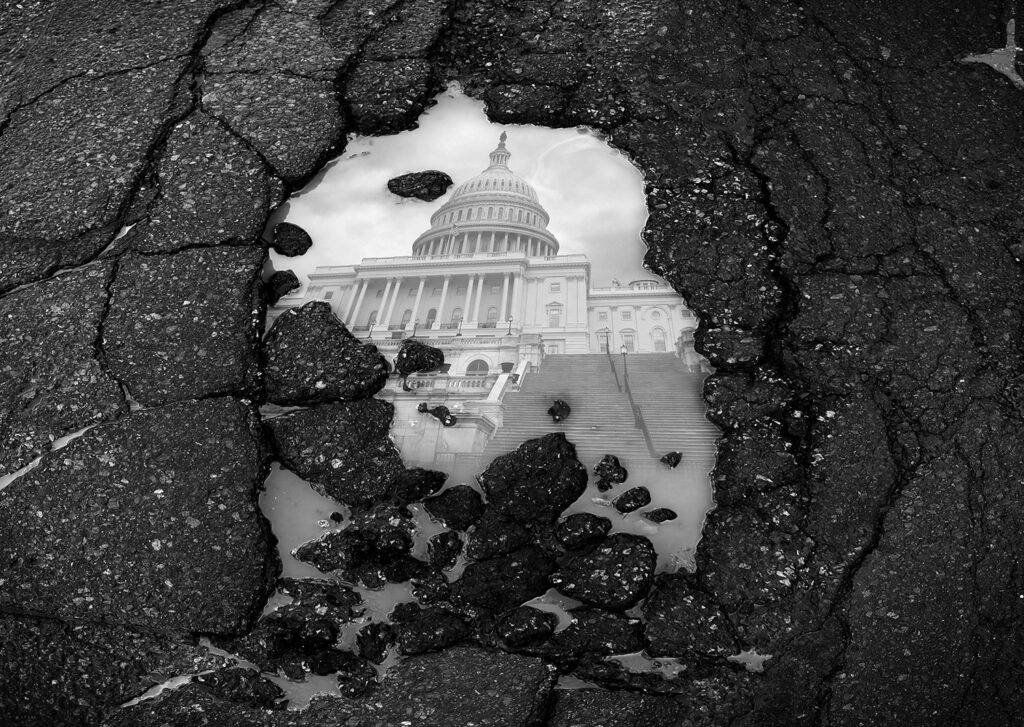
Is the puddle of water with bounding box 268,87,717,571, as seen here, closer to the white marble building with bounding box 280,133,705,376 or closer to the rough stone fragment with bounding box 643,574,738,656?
the white marble building with bounding box 280,133,705,376

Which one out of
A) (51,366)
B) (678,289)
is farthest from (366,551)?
(678,289)

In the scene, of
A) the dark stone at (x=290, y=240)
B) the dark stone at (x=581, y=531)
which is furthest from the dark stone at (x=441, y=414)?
the dark stone at (x=290, y=240)

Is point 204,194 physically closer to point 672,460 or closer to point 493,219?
point 493,219

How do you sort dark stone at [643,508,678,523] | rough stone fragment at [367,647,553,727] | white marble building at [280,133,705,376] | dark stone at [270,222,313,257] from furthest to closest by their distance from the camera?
dark stone at [270,222,313,257], white marble building at [280,133,705,376], dark stone at [643,508,678,523], rough stone fragment at [367,647,553,727]

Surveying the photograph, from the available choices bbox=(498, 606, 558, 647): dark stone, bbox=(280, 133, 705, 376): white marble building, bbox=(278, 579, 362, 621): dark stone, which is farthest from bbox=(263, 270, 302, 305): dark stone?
bbox=(498, 606, 558, 647): dark stone

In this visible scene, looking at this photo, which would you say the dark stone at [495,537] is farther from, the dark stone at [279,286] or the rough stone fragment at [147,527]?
the dark stone at [279,286]

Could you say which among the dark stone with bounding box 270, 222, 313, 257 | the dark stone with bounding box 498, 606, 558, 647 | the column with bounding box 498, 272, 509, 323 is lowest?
the dark stone with bounding box 498, 606, 558, 647

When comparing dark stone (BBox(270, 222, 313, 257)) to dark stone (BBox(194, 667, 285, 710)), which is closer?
dark stone (BBox(194, 667, 285, 710))
